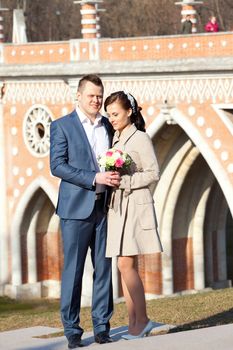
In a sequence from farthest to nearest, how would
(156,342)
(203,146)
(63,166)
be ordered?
1. (203,146)
2. (63,166)
3. (156,342)

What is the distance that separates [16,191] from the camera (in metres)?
28.0

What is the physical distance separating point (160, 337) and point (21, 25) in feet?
64.4

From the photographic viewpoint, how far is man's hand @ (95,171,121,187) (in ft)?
31.4

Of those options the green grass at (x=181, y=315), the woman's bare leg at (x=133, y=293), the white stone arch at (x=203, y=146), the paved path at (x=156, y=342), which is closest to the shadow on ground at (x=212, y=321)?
the green grass at (x=181, y=315)

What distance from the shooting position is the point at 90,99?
9.70 metres

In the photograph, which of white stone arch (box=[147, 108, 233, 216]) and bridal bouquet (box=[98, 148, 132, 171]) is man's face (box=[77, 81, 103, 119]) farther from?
white stone arch (box=[147, 108, 233, 216])

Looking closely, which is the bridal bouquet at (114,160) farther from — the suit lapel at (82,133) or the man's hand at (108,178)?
the suit lapel at (82,133)

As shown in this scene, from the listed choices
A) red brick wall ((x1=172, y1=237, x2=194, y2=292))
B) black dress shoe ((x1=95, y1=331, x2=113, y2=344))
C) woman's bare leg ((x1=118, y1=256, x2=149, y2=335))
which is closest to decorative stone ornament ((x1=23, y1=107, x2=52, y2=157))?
red brick wall ((x1=172, y1=237, x2=194, y2=292))

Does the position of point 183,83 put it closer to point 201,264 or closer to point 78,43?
point 78,43

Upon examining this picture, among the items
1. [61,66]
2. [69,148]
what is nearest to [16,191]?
[61,66]

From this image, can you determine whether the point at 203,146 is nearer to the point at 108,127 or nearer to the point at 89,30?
the point at 89,30

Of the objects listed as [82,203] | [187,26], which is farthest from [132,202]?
[187,26]

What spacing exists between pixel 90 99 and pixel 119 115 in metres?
0.24

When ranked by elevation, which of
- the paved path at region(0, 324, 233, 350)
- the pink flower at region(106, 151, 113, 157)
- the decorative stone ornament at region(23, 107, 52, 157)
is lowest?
the paved path at region(0, 324, 233, 350)
